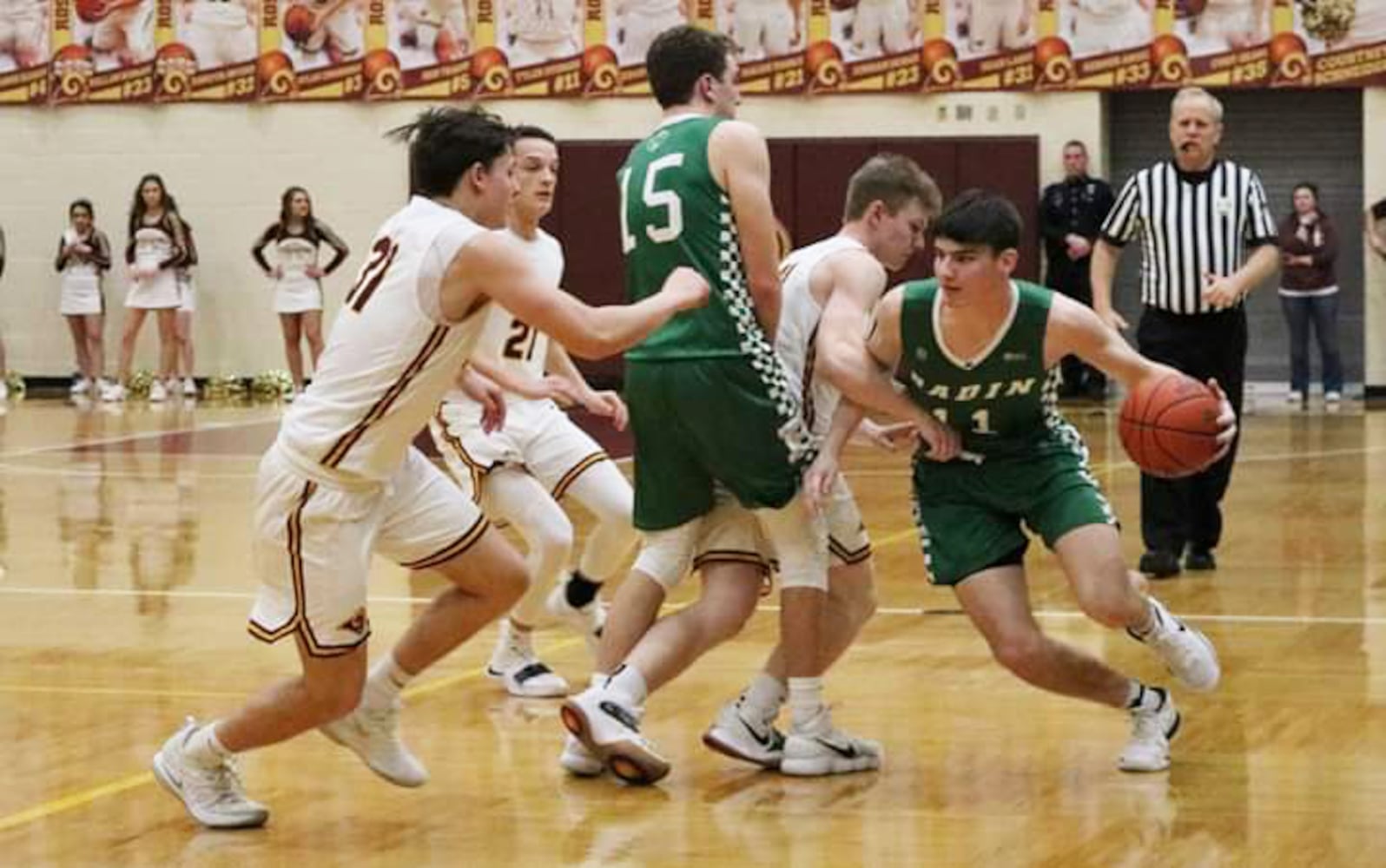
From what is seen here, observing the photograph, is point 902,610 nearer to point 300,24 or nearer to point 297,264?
point 297,264

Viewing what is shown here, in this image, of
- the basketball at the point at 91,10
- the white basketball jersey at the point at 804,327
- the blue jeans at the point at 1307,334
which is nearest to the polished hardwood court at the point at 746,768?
the white basketball jersey at the point at 804,327

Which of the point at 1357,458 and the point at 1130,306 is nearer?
the point at 1357,458

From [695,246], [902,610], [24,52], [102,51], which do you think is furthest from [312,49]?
[695,246]

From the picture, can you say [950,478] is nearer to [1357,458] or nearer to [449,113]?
[449,113]

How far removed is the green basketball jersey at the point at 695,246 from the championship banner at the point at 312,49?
1763 centimetres

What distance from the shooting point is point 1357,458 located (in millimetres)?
15836

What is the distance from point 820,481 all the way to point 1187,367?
14.9ft

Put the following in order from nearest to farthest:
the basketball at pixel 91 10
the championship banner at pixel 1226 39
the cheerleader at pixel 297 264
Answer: the championship banner at pixel 1226 39, the cheerleader at pixel 297 264, the basketball at pixel 91 10

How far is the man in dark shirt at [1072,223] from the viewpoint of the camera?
21.5m

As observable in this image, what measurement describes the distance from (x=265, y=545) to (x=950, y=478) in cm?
175

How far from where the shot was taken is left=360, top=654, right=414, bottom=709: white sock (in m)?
6.18

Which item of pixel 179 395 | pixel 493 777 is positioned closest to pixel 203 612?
pixel 493 777

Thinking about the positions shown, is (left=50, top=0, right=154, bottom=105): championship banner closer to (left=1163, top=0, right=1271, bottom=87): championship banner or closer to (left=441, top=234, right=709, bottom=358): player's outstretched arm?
(left=1163, top=0, right=1271, bottom=87): championship banner

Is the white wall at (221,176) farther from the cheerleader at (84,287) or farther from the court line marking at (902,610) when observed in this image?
the court line marking at (902,610)
